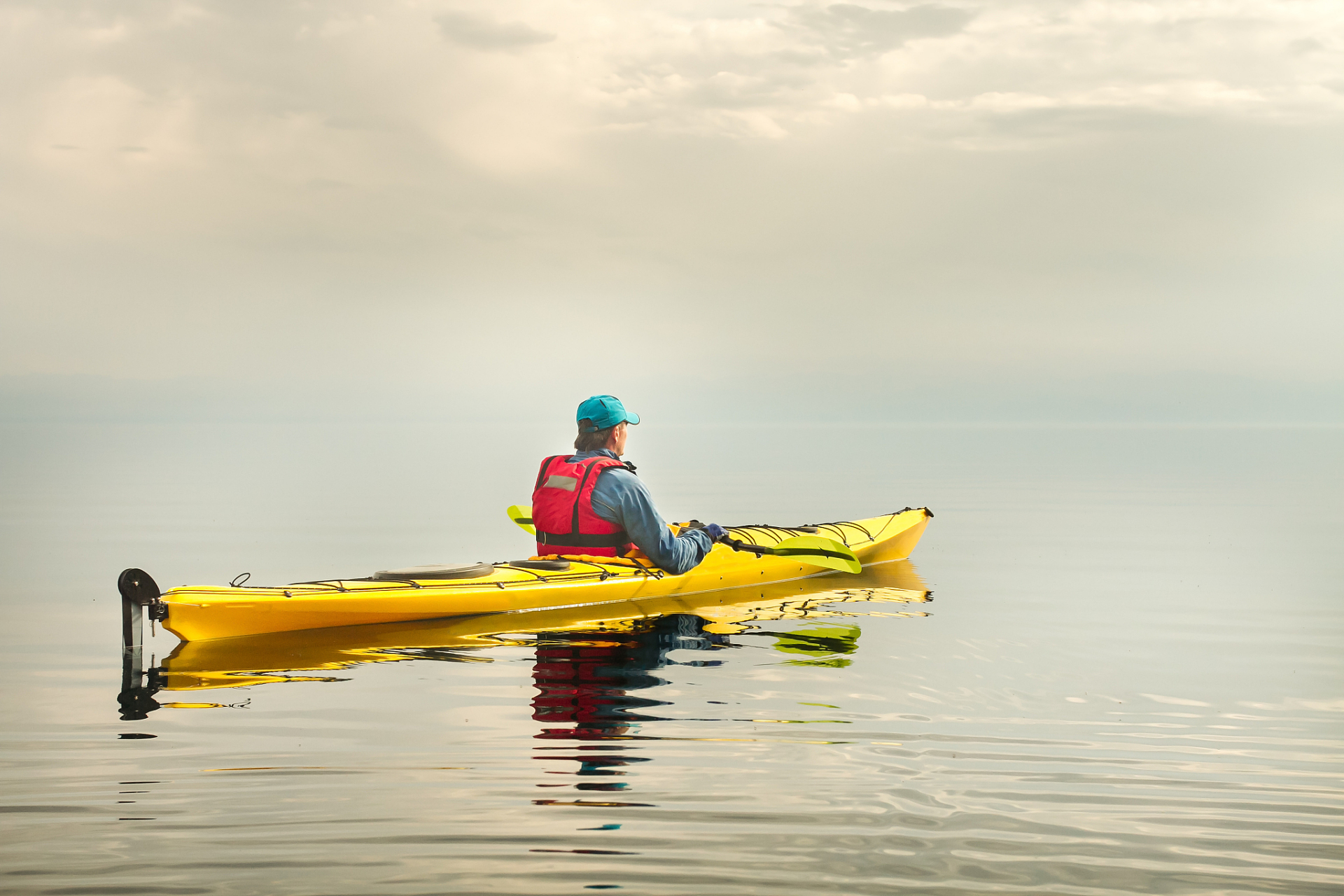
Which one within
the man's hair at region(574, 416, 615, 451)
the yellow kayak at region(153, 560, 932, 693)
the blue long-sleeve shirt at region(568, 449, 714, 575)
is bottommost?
the yellow kayak at region(153, 560, 932, 693)

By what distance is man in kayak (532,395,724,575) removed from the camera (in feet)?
26.5

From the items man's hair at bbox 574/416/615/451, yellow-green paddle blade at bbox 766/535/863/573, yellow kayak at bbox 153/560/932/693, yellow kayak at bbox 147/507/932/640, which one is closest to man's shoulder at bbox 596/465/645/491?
man's hair at bbox 574/416/615/451

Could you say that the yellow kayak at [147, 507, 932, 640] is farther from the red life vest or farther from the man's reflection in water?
the man's reflection in water

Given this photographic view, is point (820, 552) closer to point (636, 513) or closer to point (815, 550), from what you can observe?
point (815, 550)

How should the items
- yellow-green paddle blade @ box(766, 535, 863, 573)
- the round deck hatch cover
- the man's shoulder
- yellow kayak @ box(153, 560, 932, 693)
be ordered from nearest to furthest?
1. yellow kayak @ box(153, 560, 932, 693)
2. the round deck hatch cover
3. the man's shoulder
4. yellow-green paddle blade @ box(766, 535, 863, 573)

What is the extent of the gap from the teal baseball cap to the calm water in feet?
5.41

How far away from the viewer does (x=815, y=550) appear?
369 inches

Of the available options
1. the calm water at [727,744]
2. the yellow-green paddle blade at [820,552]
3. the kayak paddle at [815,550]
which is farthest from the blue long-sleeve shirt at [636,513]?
the yellow-green paddle blade at [820,552]

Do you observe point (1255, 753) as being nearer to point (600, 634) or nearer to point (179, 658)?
point (600, 634)

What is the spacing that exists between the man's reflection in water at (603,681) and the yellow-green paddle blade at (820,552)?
1282 millimetres

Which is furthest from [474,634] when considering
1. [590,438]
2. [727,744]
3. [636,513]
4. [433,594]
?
[727,744]

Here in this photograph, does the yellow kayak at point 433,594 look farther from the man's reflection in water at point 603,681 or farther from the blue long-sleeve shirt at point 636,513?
the man's reflection in water at point 603,681

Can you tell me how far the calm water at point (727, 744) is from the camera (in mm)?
3350

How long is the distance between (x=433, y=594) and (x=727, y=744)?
341cm
